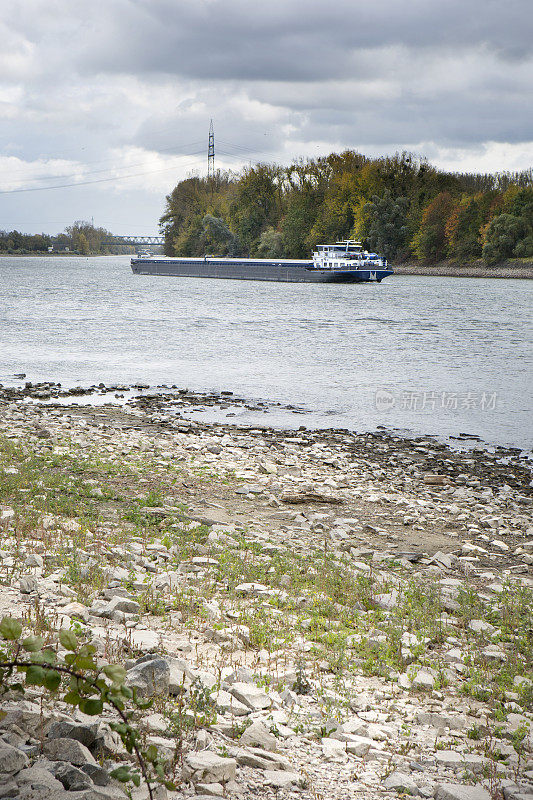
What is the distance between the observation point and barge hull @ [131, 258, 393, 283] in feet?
352

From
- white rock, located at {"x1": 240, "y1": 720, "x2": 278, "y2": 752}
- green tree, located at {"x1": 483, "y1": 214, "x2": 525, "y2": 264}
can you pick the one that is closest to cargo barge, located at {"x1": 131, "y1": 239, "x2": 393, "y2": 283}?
green tree, located at {"x1": 483, "y1": 214, "x2": 525, "y2": 264}

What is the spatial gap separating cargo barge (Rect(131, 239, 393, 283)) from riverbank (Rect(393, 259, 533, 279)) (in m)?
14.2

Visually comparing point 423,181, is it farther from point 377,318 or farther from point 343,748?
point 343,748

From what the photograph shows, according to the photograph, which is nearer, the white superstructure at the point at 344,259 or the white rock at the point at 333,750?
the white rock at the point at 333,750

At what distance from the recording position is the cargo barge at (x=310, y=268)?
4219 inches

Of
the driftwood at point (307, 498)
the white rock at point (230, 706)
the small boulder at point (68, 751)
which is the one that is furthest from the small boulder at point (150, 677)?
the driftwood at point (307, 498)

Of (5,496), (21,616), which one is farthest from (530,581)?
(5,496)

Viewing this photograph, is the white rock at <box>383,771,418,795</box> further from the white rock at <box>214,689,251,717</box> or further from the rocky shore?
the white rock at <box>214,689,251,717</box>

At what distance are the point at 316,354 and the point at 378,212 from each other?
3993 inches

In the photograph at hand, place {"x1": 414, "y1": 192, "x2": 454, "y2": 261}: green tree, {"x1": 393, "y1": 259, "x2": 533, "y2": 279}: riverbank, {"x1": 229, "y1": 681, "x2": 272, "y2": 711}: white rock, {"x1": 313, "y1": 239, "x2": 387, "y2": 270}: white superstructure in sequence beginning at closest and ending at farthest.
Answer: {"x1": 229, "y1": 681, "x2": 272, "y2": 711}: white rock
{"x1": 313, "y1": 239, "x2": 387, "y2": 270}: white superstructure
{"x1": 393, "y1": 259, "x2": 533, "y2": 279}: riverbank
{"x1": 414, "y1": 192, "x2": 454, "y2": 261}: green tree

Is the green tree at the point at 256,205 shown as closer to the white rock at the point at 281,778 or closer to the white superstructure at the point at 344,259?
the white superstructure at the point at 344,259

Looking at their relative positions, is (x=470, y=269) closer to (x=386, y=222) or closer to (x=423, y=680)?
(x=386, y=222)

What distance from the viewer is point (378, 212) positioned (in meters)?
130

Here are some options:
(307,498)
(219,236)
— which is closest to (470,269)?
(219,236)
